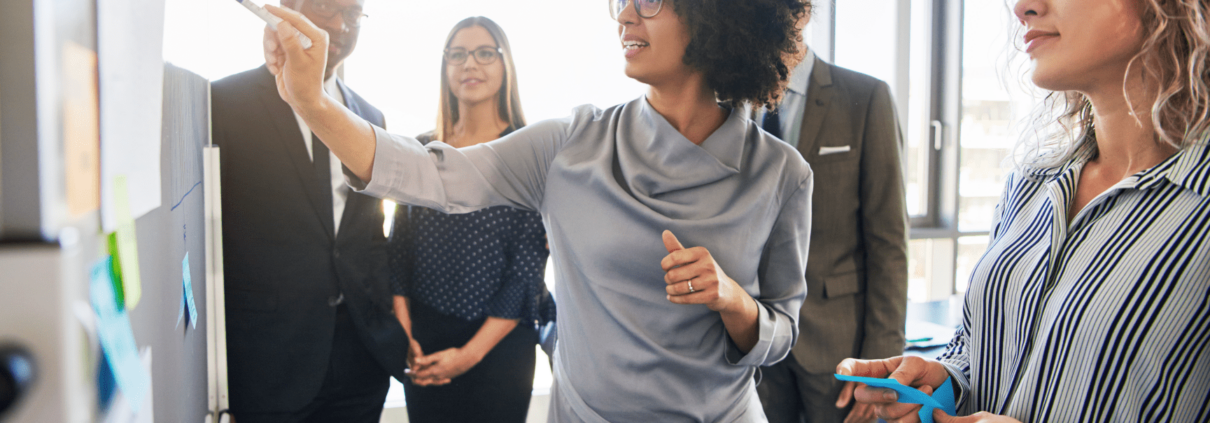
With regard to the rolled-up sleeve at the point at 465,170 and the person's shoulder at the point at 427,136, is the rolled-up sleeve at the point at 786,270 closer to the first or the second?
the rolled-up sleeve at the point at 465,170

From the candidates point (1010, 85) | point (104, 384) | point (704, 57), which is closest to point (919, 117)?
point (1010, 85)

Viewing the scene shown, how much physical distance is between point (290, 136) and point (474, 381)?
732 mm

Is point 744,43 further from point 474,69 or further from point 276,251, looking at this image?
point 276,251

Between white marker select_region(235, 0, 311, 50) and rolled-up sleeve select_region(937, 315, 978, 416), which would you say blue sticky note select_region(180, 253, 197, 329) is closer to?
white marker select_region(235, 0, 311, 50)

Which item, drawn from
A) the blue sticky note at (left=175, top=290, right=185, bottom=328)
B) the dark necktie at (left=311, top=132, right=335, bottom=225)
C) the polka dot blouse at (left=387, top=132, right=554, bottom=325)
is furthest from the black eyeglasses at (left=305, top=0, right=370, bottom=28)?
the blue sticky note at (left=175, top=290, right=185, bottom=328)

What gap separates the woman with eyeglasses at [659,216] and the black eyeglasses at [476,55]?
51 cm

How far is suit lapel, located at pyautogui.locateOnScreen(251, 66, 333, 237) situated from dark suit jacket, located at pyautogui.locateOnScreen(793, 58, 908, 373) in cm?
123

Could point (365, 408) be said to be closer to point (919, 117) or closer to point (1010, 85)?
point (1010, 85)

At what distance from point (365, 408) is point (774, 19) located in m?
1.27

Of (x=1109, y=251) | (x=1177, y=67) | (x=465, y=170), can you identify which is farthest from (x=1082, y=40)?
(x=465, y=170)

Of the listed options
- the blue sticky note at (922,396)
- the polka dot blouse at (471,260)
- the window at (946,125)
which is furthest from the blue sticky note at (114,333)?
the window at (946,125)

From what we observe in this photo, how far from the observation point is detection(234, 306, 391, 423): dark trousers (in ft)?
4.62

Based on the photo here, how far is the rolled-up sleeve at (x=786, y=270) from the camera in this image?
107 centimetres

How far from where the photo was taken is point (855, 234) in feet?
5.41
